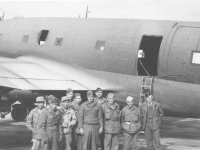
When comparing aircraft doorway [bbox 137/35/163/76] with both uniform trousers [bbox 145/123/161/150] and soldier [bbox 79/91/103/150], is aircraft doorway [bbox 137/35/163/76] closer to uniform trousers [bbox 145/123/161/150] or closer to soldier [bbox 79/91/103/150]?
uniform trousers [bbox 145/123/161/150]

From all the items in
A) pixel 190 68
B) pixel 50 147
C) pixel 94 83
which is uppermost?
pixel 190 68

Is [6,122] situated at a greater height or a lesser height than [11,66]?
lesser

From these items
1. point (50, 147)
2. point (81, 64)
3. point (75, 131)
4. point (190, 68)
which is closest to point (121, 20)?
point (81, 64)

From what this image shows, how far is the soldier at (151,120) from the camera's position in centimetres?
1123

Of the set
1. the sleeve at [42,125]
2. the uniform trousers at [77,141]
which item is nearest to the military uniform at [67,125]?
the uniform trousers at [77,141]

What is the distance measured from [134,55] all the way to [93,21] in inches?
120

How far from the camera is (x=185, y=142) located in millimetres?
13352

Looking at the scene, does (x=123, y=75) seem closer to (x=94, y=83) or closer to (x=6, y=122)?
(x=94, y=83)

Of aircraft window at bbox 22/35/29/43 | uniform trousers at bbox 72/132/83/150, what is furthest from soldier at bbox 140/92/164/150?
aircraft window at bbox 22/35/29/43

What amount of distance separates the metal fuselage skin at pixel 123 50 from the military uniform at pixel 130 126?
221 centimetres

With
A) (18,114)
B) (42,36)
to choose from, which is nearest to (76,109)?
(42,36)

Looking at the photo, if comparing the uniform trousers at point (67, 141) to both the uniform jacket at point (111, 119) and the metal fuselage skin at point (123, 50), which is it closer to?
the uniform jacket at point (111, 119)

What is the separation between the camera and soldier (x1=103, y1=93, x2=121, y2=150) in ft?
32.9

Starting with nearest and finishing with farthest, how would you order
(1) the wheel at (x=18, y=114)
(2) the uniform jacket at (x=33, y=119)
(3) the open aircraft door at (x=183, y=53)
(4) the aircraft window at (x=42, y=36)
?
(2) the uniform jacket at (x=33, y=119)
(3) the open aircraft door at (x=183, y=53)
(4) the aircraft window at (x=42, y=36)
(1) the wheel at (x=18, y=114)
